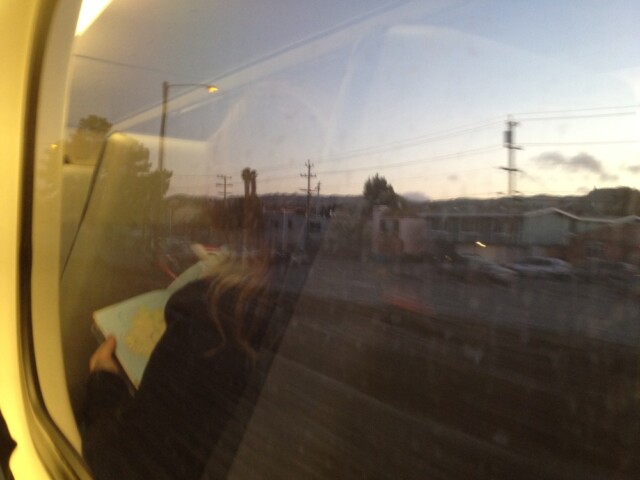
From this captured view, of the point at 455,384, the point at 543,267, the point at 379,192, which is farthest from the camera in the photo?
the point at 379,192

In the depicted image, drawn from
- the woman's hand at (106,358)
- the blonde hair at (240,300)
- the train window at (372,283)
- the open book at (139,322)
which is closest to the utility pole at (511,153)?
the train window at (372,283)

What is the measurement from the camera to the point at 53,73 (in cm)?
376

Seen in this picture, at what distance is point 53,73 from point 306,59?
2211 millimetres

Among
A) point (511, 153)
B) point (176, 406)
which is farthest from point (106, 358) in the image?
point (511, 153)

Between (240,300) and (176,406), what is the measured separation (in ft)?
1.61

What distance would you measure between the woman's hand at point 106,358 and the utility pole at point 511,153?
2381 mm

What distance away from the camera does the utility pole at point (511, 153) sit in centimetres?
135

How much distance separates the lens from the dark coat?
7.34 ft

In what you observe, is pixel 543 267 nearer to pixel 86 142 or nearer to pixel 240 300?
pixel 240 300

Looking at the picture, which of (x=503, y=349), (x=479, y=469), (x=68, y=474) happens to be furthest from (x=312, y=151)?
(x=68, y=474)

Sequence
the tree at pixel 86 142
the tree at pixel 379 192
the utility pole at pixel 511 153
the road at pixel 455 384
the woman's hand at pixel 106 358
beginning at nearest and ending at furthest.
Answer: the road at pixel 455 384, the utility pole at pixel 511 153, the tree at pixel 379 192, the woman's hand at pixel 106 358, the tree at pixel 86 142

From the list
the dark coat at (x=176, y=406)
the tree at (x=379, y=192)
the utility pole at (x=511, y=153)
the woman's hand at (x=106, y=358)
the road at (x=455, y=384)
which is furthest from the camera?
the woman's hand at (x=106, y=358)

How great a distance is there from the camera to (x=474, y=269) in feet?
4.68

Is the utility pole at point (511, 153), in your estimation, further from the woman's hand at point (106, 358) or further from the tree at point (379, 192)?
the woman's hand at point (106, 358)
